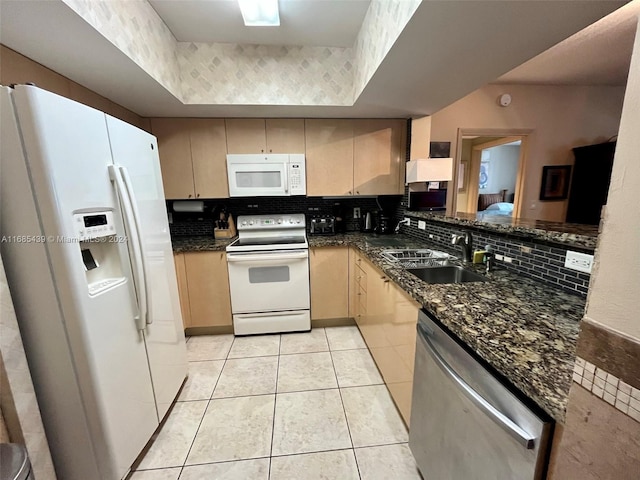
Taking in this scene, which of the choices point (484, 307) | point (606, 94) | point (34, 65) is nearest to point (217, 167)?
point (34, 65)

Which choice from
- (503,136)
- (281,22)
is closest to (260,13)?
(281,22)

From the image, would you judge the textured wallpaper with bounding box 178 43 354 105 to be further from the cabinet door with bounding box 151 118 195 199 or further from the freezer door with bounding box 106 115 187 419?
the freezer door with bounding box 106 115 187 419

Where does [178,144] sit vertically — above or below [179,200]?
above

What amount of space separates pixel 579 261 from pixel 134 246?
2.01 m

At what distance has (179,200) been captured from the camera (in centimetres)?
274

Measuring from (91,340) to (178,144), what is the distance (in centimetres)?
205

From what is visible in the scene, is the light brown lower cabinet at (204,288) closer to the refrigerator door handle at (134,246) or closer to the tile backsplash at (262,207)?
the tile backsplash at (262,207)

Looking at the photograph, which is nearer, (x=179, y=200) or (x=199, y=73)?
(x=199, y=73)

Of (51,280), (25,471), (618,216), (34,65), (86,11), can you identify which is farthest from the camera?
(34,65)

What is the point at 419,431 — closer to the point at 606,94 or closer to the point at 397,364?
the point at 397,364

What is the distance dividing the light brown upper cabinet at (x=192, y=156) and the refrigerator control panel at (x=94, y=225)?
1.49 m

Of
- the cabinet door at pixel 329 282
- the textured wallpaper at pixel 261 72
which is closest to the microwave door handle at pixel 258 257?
the cabinet door at pixel 329 282

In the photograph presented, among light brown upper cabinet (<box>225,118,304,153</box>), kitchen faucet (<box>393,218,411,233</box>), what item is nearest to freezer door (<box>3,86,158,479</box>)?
light brown upper cabinet (<box>225,118,304,153</box>)

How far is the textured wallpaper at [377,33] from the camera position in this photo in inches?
46.9
